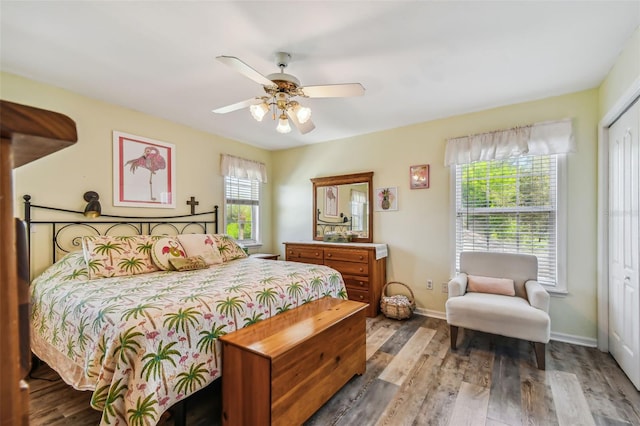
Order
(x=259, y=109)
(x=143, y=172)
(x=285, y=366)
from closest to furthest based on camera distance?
(x=285, y=366), (x=259, y=109), (x=143, y=172)

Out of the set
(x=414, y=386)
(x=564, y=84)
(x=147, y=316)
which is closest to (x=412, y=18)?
(x=564, y=84)

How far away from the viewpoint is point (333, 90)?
222 centimetres

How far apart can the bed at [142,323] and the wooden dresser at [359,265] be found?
4.54ft

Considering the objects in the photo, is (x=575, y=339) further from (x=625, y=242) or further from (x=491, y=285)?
(x=625, y=242)

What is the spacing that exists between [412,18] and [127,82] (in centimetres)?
252

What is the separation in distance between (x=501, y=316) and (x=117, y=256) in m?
3.38

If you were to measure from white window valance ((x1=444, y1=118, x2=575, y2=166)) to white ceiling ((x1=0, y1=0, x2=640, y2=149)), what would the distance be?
0.34 meters

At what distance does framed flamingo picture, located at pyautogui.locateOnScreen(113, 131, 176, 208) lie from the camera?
10.7 ft

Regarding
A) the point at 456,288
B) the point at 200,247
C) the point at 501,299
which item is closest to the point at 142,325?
the point at 200,247

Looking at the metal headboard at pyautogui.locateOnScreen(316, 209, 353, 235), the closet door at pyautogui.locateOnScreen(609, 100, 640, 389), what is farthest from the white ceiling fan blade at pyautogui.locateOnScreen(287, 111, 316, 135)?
the closet door at pyautogui.locateOnScreen(609, 100, 640, 389)

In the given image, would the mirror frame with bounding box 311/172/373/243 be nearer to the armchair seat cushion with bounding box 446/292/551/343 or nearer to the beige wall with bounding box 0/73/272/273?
the beige wall with bounding box 0/73/272/273

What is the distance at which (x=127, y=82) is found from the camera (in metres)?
2.77

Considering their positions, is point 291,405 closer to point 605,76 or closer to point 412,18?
point 412,18

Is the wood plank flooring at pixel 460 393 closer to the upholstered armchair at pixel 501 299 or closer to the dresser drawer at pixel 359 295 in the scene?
the upholstered armchair at pixel 501 299
